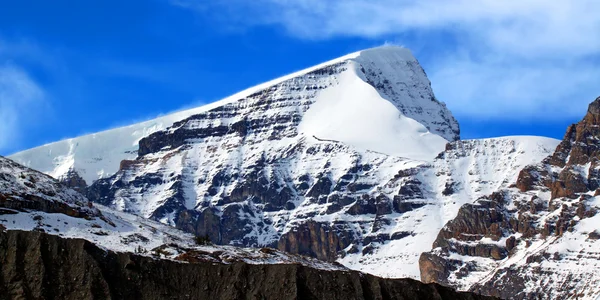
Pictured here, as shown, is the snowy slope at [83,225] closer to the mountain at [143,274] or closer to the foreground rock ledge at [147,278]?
the mountain at [143,274]

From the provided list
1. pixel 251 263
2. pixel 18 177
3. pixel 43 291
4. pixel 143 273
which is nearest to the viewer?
pixel 43 291

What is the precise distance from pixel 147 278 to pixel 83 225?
1117 inches

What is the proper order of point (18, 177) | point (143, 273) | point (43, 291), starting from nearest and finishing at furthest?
point (43, 291)
point (143, 273)
point (18, 177)

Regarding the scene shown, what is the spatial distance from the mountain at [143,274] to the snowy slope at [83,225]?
0.32 metres

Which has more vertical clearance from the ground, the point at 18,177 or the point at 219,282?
the point at 18,177

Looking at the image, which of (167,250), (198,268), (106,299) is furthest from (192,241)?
(106,299)

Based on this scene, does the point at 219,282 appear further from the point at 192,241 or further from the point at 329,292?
the point at 192,241

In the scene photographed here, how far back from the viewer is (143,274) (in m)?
151

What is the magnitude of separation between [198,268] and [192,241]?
36165 mm

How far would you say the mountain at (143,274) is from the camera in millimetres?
144125

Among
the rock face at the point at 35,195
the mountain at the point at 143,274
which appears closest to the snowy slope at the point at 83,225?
the rock face at the point at 35,195

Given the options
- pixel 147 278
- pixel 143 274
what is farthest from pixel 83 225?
pixel 147 278

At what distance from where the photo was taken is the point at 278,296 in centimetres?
14925

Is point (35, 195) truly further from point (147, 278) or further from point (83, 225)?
point (147, 278)
